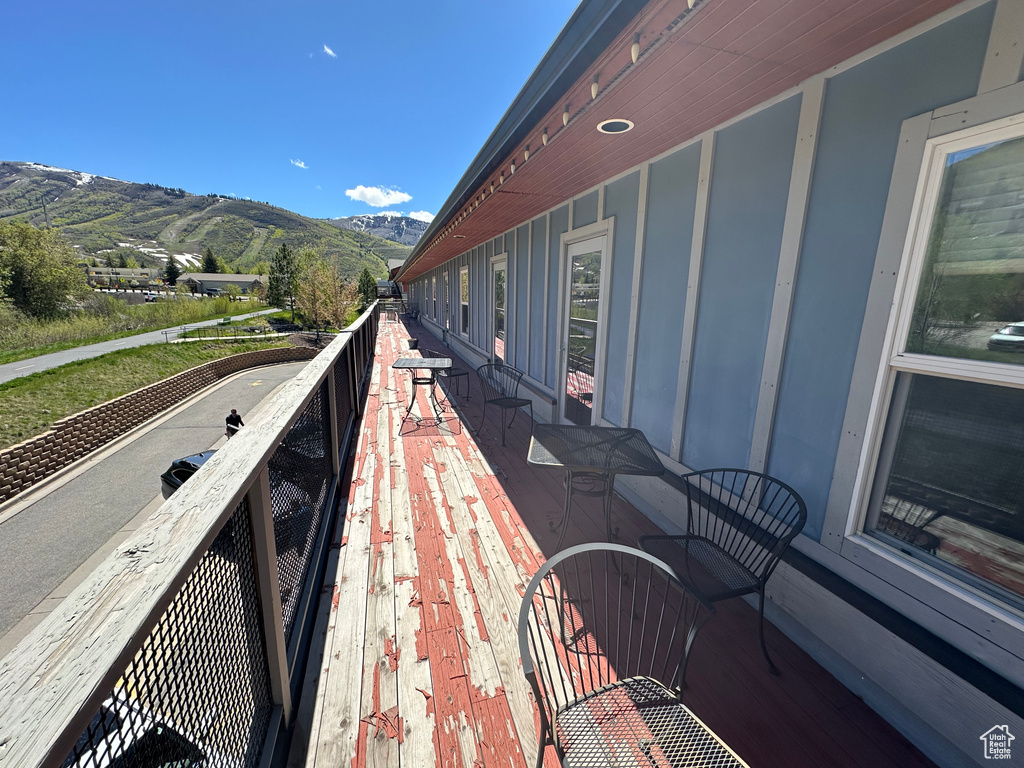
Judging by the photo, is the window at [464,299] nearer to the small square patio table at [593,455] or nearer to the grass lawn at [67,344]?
the small square patio table at [593,455]

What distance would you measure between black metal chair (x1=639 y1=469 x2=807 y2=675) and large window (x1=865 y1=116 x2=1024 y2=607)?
41 centimetres

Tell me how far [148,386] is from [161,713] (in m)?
19.6

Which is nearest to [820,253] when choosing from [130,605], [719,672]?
[719,672]

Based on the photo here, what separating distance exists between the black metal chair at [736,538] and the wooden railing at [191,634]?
4.84ft

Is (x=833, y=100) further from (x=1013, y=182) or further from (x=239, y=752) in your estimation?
(x=239, y=752)

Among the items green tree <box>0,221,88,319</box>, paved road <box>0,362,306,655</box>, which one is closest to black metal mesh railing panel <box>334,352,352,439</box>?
paved road <box>0,362,306,655</box>

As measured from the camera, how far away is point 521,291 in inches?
212

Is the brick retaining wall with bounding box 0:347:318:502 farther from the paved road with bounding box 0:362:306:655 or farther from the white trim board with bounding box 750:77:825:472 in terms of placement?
the white trim board with bounding box 750:77:825:472

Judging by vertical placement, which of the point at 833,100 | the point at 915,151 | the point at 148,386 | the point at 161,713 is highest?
the point at 833,100

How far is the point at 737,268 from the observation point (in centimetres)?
213

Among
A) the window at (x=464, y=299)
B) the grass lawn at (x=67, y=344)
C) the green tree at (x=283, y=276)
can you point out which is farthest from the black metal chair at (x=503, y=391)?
the green tree at (x=283, y=276)

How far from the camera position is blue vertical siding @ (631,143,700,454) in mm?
2480

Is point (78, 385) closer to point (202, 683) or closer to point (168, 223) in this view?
point (202, 683)

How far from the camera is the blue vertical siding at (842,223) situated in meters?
1.34
